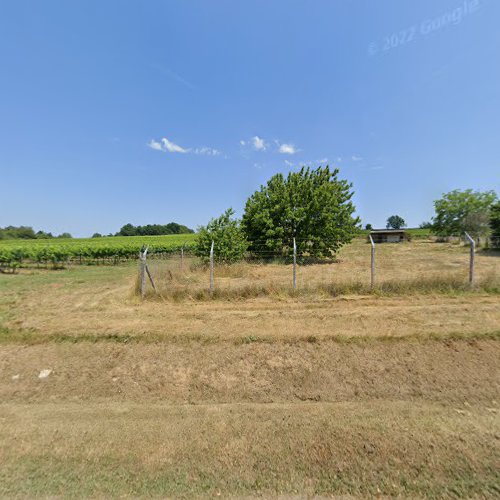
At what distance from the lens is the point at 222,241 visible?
13.1 m

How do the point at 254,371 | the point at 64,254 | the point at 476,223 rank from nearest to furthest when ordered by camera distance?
1. the point at 254,371
2. the point at 64,254
3. the point at 476,223

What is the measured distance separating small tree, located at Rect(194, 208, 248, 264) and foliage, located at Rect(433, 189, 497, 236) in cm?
4123

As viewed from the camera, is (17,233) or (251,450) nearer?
(251,450)

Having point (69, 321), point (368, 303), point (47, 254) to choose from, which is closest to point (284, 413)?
point (368, 303)

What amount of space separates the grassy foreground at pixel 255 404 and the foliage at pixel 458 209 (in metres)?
44.4

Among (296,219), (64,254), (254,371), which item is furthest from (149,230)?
(254,371)

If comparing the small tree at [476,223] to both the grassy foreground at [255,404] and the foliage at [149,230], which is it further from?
the foliage at [149,230]

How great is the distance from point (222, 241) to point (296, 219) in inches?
241

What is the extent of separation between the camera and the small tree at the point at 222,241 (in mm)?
13125

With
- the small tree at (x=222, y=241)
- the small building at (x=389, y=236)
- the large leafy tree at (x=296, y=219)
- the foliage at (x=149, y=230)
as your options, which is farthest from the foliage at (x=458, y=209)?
the foliage at (x=149, y=230)

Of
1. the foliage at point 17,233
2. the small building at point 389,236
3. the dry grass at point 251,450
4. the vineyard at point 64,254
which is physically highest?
the foliage at point 17,233

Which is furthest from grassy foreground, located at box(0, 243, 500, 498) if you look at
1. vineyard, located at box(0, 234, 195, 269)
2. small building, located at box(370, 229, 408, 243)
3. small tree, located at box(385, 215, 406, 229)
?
small tree, located at box(385, 215, 406, 229)

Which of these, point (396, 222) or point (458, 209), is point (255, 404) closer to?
point (458, 209)

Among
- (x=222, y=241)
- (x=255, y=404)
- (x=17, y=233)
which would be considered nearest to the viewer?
(x=255, y=404)
